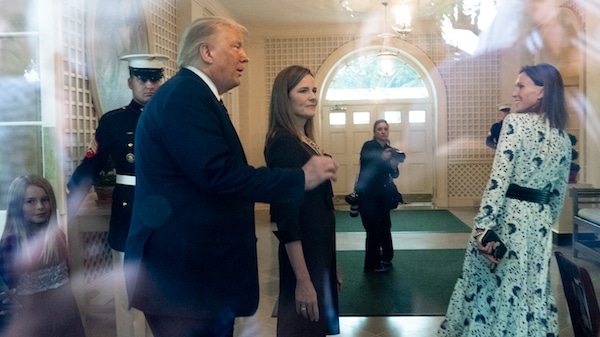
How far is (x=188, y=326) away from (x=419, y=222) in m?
6.85

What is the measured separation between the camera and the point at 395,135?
9828mm

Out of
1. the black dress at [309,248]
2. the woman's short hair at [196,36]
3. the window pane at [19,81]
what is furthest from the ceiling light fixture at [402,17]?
the woman's short hair at [196,36]

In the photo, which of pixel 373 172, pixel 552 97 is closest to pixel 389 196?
pixel 373 172

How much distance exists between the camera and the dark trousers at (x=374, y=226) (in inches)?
188

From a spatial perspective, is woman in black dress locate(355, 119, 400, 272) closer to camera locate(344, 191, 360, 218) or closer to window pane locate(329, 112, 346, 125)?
camera locate(344, 191, 360, 218)

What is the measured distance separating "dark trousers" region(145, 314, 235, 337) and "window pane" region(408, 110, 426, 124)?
878 cm

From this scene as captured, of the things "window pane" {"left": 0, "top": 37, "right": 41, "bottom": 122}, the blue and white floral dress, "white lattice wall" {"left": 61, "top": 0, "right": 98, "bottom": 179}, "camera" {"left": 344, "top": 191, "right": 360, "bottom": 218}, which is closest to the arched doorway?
"camera" {"left": 344, "top": 191, "right": 360, "bottom": 218}

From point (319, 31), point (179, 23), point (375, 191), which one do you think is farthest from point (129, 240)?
point (319, 31)

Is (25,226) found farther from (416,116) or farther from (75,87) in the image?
(416,116)

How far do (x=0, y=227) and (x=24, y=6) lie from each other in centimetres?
124

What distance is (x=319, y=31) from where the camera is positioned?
9.52 m

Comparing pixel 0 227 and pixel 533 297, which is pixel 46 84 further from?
pixel 533 297

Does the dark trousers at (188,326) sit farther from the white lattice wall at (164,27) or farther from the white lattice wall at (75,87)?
the white lattice wall at (164,27)

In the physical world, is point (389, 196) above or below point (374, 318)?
above
